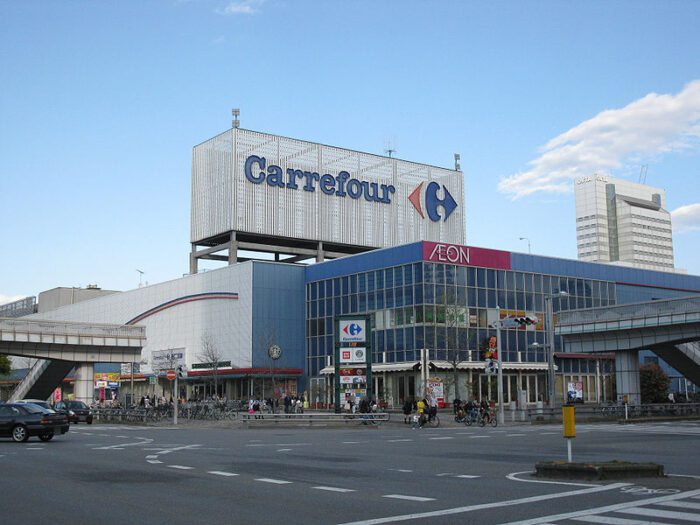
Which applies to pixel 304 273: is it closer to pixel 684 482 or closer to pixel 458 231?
pixel 458 231

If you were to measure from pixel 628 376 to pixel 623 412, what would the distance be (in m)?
3.72

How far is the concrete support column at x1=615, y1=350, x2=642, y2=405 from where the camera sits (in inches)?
Answer: 2267

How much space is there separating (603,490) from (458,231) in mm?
89585

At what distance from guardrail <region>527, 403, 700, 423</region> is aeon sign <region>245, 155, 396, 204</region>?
44362 millimetres

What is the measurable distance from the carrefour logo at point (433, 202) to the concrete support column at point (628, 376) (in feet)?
150

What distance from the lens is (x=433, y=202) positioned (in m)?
102

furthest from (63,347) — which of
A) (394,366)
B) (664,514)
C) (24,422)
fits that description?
(664,514)

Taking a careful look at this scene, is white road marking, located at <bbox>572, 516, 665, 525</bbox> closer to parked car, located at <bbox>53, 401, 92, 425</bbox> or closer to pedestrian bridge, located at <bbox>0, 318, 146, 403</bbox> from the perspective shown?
parked car, located at <bbox>53, 401, 92, 425</bbox>

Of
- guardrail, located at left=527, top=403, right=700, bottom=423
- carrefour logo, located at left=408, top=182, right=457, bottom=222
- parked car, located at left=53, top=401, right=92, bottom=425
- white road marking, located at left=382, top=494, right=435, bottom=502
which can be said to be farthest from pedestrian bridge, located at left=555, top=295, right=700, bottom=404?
white road marking, located at left=382, top=494, right=435, bottom=502

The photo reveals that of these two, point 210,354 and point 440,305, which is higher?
point 440,305

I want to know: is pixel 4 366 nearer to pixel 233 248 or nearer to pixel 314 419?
pixel 233 248

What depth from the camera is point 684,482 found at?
1547 centimetres

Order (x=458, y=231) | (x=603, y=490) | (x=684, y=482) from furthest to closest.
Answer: (x=458, y=231) < (x=684, y=482) < (x=603, y=490)

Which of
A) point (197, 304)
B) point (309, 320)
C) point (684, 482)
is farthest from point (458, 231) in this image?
point (684, 482)
